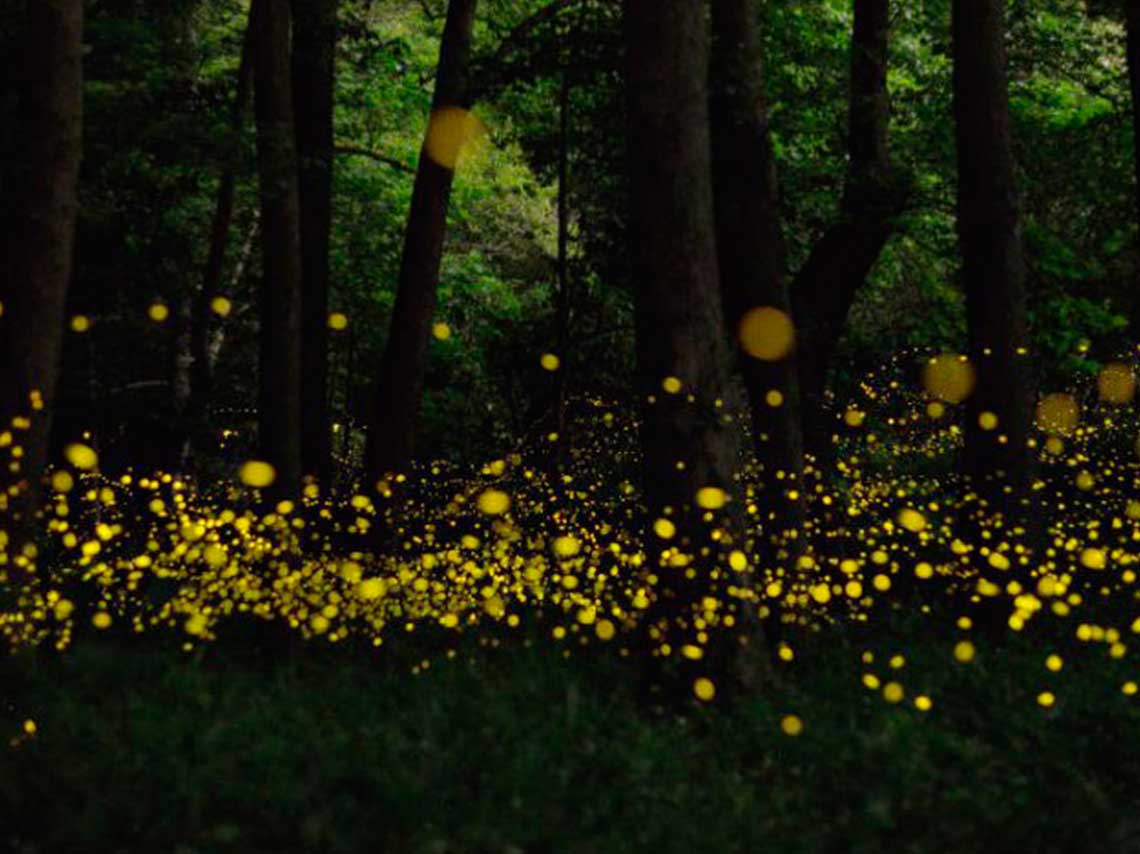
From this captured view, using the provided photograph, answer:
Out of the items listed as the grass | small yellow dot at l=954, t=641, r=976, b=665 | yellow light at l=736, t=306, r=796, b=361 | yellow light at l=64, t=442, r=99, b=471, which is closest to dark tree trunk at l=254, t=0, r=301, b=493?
the grass

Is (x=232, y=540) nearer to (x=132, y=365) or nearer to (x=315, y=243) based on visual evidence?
(x=315, y=243)

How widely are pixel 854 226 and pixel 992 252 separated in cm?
304

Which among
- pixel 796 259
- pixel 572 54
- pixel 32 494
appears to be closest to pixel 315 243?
pixel 572 54

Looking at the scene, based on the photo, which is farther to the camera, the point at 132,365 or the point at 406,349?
the point at 132,365

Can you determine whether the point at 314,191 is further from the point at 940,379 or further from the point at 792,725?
the point at 940,379

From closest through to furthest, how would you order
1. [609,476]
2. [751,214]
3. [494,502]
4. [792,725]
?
[792,725] < [751,214] < [494,502] < [609,476]

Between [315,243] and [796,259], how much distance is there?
6.37m

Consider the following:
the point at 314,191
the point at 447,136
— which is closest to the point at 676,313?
the point at 447,136

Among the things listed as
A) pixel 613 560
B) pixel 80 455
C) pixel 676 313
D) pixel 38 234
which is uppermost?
pixel 80 455

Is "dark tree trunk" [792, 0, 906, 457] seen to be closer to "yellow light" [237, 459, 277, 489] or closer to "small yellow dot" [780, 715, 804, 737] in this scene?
"yellow light" [237, 459, 277, 489]

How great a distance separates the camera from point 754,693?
8859 millimetres

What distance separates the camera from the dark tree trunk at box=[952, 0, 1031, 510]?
11867 mm

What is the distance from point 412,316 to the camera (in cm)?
1512

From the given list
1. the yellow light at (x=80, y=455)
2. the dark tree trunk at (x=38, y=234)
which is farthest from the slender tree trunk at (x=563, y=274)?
the dark tree trunk at (x=38, y=234)
